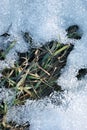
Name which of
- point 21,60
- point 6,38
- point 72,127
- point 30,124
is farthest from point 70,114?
point 6,38

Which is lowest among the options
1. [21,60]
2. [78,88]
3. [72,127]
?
[72,127]

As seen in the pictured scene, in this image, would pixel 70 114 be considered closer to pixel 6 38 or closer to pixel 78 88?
pixel 78 88

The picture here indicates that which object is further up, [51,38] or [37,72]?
[51,38]
